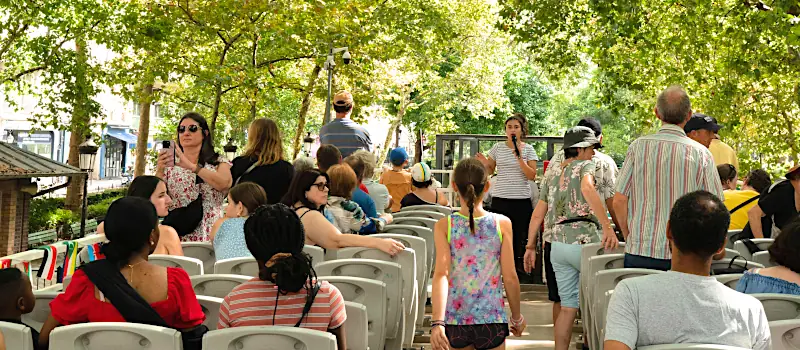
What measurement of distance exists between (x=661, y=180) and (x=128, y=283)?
10.3 feet

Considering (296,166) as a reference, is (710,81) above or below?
above

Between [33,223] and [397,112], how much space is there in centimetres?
2265

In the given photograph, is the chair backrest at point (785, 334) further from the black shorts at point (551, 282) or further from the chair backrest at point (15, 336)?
the black shorts at point (551, 282)

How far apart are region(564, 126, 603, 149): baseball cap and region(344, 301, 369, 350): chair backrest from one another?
9.16 ft

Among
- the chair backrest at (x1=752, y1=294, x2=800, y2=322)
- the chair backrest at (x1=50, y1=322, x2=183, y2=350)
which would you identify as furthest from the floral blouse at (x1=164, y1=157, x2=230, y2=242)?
the chair backrest at (x1=752, y1=294, x2=800, y2=322)

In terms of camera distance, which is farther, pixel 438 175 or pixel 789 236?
pixel 438 175

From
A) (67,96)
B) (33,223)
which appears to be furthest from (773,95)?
(33,223)

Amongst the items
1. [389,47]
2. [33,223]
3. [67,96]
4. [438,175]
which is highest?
[389,47]

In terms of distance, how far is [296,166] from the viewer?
9.11m

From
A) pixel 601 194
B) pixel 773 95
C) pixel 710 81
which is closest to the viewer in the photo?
pixel 601 194

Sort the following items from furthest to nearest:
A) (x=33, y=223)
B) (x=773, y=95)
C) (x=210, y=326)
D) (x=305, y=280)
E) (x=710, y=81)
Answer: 1. (x=33, y=223)
2. (x=773, y=95)
3. (x=710, y=81)
4. (x=210, y=326)
5. (x=305, y=280)

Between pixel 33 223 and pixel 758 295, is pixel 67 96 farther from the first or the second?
pixel 758 295

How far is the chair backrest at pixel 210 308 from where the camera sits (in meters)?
4.39

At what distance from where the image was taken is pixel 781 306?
169 inches
